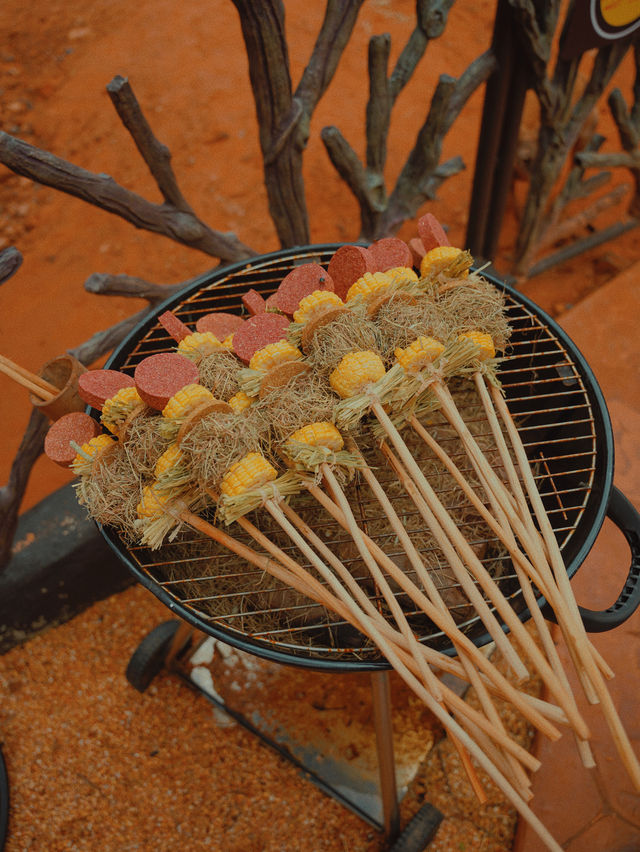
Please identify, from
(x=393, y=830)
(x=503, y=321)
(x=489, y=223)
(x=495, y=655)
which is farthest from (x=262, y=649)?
(x=489, y=223)

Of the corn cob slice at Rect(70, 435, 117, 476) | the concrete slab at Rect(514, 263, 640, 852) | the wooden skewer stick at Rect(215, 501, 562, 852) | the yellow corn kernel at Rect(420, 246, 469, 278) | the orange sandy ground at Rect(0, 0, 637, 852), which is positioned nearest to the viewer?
the wooden skewer stick at Rect(215, 501, 562, 852)

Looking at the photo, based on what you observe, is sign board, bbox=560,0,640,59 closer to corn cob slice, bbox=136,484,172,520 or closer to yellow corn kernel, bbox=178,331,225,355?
yellow corn kernel, bbox=178,331,225,355

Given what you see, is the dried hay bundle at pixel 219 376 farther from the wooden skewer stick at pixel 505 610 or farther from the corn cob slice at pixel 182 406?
the wooden skewer stick at pixel 505 610

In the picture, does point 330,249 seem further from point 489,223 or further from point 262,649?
point 489,223

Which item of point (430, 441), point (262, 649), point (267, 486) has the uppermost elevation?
point (267, 486)

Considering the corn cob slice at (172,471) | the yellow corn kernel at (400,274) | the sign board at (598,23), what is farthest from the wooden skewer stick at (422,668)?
the sign board at (598,23)

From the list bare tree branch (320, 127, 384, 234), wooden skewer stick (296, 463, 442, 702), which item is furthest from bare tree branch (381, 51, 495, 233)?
wooden skewer stick (296, 463, 442, 702)

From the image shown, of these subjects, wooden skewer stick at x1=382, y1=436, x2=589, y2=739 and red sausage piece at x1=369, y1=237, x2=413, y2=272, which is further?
red sausage piece at x1=369, y1=237, x2=413, y2=272
